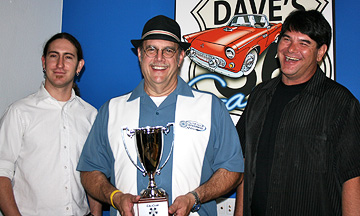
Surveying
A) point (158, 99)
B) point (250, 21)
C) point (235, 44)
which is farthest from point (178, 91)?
point (250, 21)

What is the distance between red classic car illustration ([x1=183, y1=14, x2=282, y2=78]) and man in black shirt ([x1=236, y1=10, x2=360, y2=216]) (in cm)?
72

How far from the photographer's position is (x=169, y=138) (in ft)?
6.32

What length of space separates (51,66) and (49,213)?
109 centimetres

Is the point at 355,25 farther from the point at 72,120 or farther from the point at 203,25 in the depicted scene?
the point at 72,120

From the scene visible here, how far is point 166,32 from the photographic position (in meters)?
1.96

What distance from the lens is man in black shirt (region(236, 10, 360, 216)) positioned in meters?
1.85

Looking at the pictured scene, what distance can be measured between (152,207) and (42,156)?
3.57 ft

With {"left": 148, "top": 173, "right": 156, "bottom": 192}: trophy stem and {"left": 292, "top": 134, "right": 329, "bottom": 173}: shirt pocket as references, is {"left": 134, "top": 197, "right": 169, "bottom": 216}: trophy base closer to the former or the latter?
{"left": 148, "top": 173, "right": 156, "bottom": 192}: trophy stem

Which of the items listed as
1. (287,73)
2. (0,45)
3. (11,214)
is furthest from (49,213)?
(287,73)

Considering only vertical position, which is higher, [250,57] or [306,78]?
[250,57]

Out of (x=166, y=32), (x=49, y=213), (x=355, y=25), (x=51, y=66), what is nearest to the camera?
(x=166, y=32)

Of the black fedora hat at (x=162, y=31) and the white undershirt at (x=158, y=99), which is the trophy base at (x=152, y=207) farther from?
the black fedora hat at (x=162, y=31)

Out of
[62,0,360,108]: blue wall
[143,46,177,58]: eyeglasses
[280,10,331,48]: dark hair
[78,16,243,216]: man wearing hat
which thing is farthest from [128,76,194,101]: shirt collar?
[62,0,360,108]: blue wall

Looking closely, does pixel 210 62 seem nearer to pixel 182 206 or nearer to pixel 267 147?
pixel 267 147
